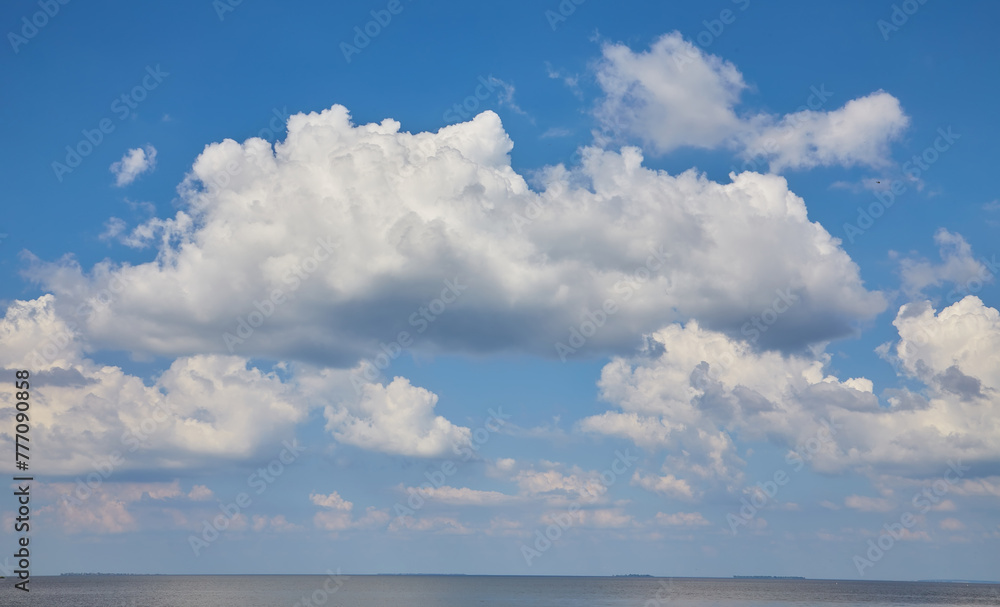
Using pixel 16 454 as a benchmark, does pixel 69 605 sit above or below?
below

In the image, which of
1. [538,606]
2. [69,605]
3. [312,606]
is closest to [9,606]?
[69,605]

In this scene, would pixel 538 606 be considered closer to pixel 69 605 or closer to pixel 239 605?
pixel 239 605

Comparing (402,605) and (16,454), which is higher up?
(16,454)

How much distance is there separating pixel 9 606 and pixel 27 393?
16056 centimetres

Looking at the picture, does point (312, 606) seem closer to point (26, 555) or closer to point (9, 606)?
point (9, 606)

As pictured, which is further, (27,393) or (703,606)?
(703,606)

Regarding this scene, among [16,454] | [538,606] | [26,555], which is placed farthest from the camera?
[538,606]

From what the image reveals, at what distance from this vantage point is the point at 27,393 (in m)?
63.0

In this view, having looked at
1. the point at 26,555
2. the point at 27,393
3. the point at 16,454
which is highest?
the point at 27,393

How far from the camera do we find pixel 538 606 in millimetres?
199750

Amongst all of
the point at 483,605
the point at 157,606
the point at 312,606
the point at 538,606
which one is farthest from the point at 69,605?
the point at 538,606

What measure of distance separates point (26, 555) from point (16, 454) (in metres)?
11.0

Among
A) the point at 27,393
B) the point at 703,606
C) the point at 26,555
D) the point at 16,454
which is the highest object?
the point at 27,393

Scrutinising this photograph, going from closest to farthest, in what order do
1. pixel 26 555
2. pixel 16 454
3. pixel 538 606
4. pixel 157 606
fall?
pixel 16 454, pixel 26 555, pixel 157 606, pixel 538 606
